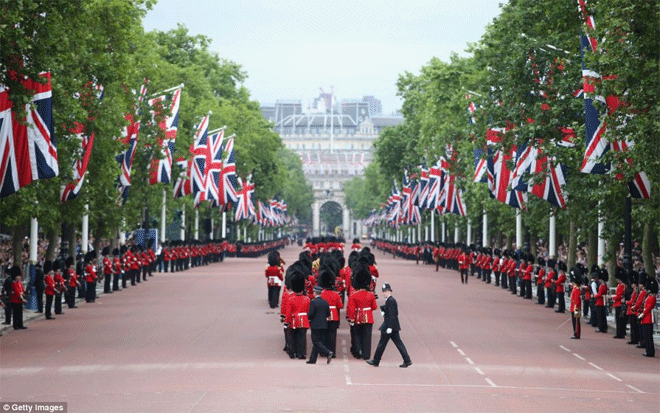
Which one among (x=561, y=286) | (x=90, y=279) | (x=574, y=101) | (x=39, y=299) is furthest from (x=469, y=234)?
(x=39, y=299)

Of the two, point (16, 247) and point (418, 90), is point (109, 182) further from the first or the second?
point (418, 90)

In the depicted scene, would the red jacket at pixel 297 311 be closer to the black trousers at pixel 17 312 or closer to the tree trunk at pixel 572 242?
the black trousers at pixel 17 312

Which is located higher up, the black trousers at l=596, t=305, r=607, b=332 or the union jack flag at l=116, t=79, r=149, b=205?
the union jack flag at l=116, t=79, r=149, b=205

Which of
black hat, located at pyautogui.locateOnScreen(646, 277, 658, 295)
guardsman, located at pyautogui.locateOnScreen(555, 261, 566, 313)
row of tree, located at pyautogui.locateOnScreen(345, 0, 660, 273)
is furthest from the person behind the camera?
guardsman, located at pyautogui.locateOnScreen(555, 261, 566, 313)

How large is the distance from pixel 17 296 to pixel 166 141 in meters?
24.6

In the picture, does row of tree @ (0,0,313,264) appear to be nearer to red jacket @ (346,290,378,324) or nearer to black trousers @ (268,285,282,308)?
black trousers @ (268,285,282,308)

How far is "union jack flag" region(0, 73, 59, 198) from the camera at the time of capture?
25.4m

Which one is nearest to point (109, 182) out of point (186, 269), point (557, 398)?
point (557, 398)

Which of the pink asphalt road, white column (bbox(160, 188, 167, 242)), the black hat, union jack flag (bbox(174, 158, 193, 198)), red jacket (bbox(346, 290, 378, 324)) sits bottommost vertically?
the pink asphalt road

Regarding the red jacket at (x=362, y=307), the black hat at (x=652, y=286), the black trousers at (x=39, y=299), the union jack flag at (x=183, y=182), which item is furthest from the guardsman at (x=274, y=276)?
the union jack flag at (x=183, y=182)

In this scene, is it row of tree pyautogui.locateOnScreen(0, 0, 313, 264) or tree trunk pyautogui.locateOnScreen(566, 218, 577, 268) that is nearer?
row of tree pyautogui.locateOnScreen(0, 0, 313, 264)

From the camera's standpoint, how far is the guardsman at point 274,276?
36344 millimetres

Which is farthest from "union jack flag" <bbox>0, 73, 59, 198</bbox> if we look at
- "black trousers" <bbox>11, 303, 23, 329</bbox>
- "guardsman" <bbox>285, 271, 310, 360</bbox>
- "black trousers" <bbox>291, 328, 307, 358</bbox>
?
"black trousers" <bbox>291, 328, 307, 358</bbox>

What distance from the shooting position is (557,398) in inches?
760
